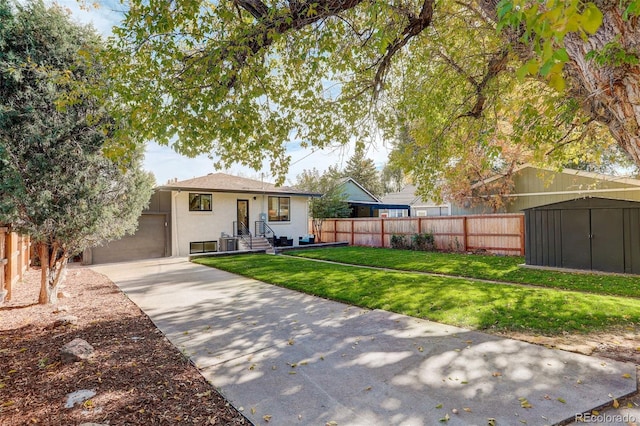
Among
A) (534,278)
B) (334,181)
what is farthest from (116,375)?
(334,181)

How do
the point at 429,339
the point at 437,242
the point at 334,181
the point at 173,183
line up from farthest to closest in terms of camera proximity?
the point at 334,181, the point at 173,183, the point at 437,242, the point at 429,339

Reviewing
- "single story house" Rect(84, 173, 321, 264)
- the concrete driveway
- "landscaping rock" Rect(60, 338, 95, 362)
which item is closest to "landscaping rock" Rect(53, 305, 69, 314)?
the concrete driveway

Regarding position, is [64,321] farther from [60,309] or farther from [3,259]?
[3,259]

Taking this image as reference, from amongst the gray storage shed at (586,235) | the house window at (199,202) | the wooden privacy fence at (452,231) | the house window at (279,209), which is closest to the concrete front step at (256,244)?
the house window at (279,209)

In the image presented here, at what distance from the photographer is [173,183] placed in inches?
693

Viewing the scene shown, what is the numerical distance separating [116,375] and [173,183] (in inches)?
606

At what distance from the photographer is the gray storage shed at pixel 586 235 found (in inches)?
350

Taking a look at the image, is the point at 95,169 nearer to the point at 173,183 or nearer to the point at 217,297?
the point at 217,297

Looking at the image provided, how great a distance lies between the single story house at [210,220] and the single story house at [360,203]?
5174 millimetres

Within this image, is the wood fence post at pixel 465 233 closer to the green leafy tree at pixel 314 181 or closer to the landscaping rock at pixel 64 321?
the green leafy tree at pixel 314 181

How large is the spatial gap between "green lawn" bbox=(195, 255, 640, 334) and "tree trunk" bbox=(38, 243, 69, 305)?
461cm

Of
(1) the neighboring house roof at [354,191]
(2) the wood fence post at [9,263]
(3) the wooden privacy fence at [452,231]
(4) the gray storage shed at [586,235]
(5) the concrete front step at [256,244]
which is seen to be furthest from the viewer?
(1) the neighboring house roof at [354,191]

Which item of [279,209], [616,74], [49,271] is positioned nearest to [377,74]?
[616,74]

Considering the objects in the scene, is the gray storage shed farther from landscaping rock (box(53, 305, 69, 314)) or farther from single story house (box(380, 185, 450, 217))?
landscaping rock (box(53, 305, 69, 314))
